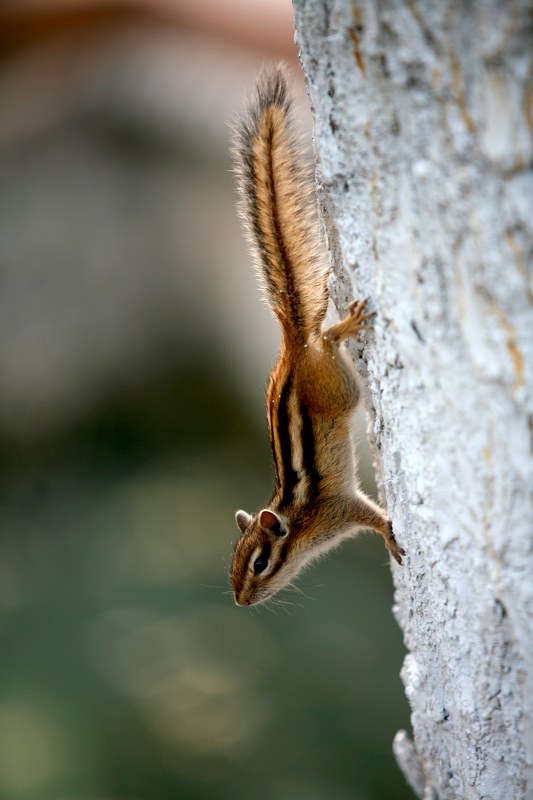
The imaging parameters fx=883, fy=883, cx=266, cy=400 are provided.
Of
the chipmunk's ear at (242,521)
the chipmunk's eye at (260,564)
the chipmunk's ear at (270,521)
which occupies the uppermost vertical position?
the chipmunk's ear at (270,521)

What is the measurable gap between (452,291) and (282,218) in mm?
700

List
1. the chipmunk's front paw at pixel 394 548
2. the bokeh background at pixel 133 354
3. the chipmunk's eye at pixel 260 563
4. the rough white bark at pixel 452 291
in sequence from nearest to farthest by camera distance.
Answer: the rough white bark at pixel 452 291 → the chipmunk's front paw at pixel 394 548 → the chipmunk's eye at pixel 260 563 → the bokeh background at pixel 133 354

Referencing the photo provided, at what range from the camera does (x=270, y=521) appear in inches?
71.2

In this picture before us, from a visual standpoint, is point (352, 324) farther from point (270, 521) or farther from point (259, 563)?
point (259, 563)

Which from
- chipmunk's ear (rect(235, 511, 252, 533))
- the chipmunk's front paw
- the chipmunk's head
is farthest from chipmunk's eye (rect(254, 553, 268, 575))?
the chipmunk's front paw

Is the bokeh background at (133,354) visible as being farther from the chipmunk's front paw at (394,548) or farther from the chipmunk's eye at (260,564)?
the chipmunk's front paw at (394,548)

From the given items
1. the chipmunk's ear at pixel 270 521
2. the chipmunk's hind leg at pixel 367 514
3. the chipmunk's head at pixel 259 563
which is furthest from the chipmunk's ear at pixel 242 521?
the chipmunk's hind leg at pixel 367 514

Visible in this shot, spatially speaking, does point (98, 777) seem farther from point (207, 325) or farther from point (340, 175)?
point (340, 175)

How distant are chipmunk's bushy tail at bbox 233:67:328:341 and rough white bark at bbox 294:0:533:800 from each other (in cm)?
30

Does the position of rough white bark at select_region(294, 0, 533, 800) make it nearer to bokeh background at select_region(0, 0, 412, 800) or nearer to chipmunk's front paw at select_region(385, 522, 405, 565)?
chipmunk's front paw at select_region(385, 522, 405, 565)

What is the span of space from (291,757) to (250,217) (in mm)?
2248

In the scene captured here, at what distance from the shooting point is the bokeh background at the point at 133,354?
380cm

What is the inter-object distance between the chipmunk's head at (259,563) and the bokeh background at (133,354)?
175 cm

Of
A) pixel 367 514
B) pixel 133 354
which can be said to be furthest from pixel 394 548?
pixel 133 354
